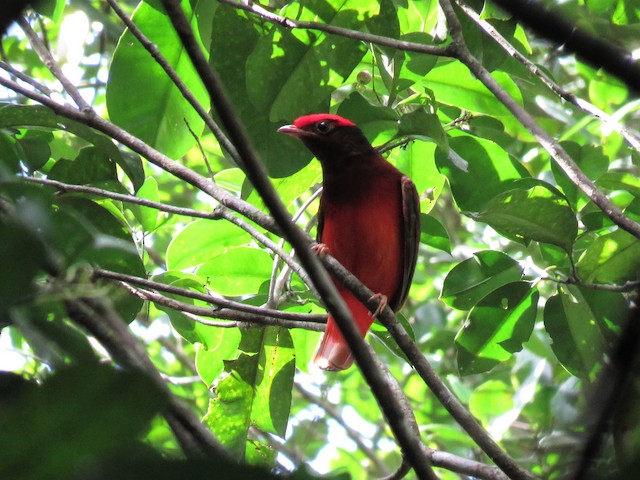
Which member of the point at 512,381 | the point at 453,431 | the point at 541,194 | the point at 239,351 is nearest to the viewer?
the point at 541,194

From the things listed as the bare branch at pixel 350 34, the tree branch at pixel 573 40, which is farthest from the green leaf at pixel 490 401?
the tree branch at pixel 573 40

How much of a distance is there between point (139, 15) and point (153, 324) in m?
4.29

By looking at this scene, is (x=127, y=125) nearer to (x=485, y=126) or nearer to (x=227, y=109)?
(x=485, y=126)

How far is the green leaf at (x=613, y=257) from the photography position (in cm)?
327

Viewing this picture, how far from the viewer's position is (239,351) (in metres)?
3.93

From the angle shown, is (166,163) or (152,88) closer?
(166,163)

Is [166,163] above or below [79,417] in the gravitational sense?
above

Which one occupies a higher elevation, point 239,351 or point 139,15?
point 139,15

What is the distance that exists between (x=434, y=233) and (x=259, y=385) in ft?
3.66

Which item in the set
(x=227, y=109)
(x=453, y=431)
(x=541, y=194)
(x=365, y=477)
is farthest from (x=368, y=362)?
(x=365, y=477)

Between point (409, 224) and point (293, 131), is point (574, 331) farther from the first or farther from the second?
point (293, 131)

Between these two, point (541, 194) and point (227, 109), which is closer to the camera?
point (227, 109)

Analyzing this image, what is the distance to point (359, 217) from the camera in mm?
4531

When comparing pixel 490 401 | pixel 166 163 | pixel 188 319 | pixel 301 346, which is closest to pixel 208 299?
pixel 166 163
